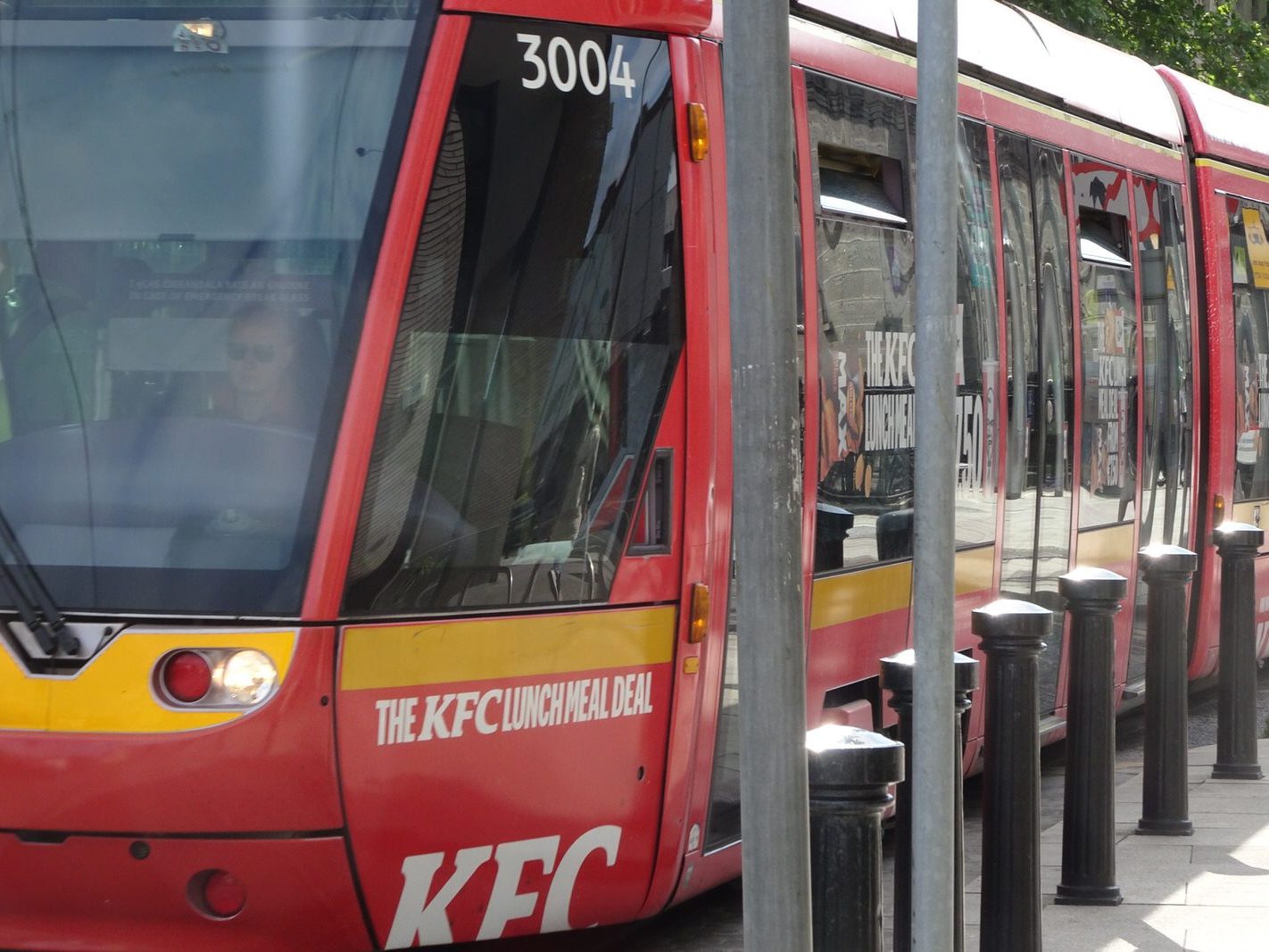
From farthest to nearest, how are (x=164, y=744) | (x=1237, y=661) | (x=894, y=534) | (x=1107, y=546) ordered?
(x=1107, y=546) → (x=1237, y=661) → (x=894, y=534) → (x=164, y=744)

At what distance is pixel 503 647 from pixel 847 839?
1.47m

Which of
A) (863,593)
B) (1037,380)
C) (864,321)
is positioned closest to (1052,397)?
(1037,380)

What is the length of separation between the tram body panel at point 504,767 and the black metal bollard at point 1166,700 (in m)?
Result: 3.06

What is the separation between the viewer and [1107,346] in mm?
9312

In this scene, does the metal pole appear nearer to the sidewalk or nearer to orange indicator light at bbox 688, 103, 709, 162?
orange indicator light at bbox 688, 103, 709, 162

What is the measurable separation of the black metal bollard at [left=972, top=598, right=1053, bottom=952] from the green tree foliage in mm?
14837

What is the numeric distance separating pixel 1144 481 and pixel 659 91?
5174mm

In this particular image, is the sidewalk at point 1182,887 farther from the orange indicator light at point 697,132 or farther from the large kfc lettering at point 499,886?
the orange indicator light at point 697,132

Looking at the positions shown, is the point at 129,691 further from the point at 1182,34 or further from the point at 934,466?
the point at 1182,34

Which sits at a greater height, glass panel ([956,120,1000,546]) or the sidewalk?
glass panel ([956,120,1000,546])

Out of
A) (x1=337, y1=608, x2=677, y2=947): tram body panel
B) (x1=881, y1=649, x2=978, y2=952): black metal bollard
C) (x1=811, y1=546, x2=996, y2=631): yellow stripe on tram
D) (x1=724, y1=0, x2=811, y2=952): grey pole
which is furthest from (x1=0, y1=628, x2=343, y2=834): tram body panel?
(x1=811, y1=546, x2=996, y2=631): yellow stripe on tram

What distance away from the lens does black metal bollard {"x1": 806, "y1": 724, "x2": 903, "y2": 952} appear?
3.81m

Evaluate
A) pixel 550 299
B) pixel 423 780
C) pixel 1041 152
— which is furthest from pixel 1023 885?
pixel 1041 152

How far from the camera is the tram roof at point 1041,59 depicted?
7.07m
